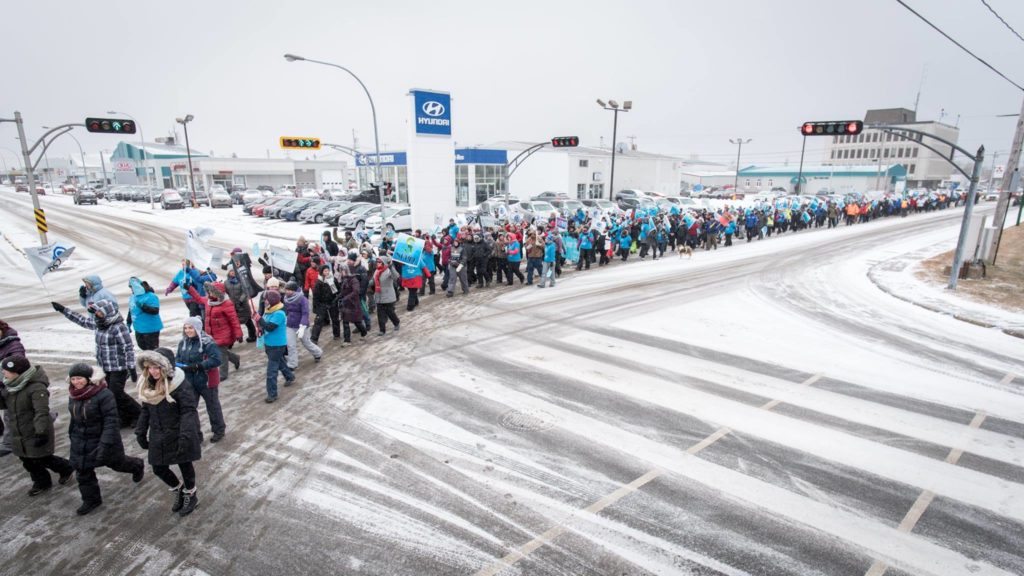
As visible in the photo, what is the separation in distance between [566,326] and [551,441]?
4.87m

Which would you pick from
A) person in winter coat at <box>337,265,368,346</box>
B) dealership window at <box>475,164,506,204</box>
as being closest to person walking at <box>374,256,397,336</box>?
person in winter coat at <box>337,265,368,346</box>

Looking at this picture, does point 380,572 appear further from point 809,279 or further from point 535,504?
point 809,279

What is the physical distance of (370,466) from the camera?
554 cm

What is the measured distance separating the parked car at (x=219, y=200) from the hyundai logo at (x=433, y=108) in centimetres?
3143

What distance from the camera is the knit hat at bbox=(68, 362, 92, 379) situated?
438 cm

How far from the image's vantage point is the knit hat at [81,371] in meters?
4.38

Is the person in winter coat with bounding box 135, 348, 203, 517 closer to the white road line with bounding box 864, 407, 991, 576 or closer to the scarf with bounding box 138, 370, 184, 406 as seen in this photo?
the scarf with bounding box 138, 370, 184, 406

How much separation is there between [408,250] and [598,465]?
7.20 meters

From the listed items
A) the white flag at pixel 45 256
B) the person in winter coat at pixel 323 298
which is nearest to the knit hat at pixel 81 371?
the person in winter coat at pixel 323 298

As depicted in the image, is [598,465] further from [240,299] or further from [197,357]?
[240,299]

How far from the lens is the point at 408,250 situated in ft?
37.3

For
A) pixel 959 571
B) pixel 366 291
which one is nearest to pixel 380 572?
pixel 959 571

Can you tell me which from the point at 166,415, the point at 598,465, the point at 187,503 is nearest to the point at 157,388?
the point at 166,415

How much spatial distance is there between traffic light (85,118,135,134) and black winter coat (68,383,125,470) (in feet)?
64.2
